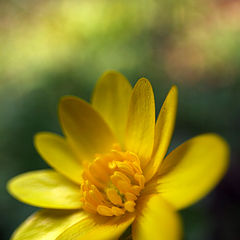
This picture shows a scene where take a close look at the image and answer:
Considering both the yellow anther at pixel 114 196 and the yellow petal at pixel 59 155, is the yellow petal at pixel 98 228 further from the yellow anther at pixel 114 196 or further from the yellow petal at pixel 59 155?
the yellow petal at pixel 59 155

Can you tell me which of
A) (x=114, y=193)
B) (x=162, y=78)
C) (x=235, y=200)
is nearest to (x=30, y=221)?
(x=114, y=193)

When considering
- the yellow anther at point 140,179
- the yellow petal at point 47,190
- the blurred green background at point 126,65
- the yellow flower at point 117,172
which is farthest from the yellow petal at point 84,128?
the blurred green background at point 126,65

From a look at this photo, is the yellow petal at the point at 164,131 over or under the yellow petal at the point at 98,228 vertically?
over

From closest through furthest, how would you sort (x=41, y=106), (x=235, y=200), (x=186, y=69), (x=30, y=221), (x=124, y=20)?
(x=30, y=221), (x=235, y=200), (x=41, y=106), (x=186, y=69), (x=124, y=20)

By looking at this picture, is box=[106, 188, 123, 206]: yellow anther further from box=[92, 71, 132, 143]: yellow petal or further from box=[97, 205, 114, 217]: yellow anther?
box=[92, 71, 132, 143]: yellow petal

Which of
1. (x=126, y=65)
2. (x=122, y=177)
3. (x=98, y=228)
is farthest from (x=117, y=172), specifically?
(x=126, y=65)

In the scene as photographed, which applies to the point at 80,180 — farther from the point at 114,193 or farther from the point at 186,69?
the point at 186,69

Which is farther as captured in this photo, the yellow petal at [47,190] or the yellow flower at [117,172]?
the yellow petal at [47,190]
